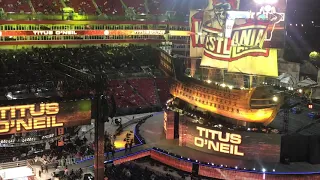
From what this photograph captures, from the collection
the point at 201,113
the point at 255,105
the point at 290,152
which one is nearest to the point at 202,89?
the point at 201,113

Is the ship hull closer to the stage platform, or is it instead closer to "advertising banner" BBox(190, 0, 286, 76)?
"advertising banner" BBox(190, 0, 286, 76)

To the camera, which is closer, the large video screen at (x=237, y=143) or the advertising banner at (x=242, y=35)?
the large video screen at (x=237, y=143)

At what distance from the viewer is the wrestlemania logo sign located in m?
31.2

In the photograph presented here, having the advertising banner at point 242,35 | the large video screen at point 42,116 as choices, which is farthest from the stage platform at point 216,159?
the large video screen at point 42,116

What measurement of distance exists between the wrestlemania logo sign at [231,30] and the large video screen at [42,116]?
57.1 ft

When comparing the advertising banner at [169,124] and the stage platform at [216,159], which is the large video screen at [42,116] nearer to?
the stage platform at [216,159]

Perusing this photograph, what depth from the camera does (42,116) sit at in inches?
688

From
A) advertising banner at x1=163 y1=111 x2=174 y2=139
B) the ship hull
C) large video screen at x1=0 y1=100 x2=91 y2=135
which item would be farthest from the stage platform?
large video screen at x1=0 y1=100 x2=91 y2=135

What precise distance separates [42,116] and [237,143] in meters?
18.1

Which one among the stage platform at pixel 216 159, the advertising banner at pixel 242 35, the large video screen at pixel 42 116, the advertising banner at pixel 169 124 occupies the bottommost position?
the stage platform at pixel 216 159

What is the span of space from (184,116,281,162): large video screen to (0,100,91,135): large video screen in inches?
623

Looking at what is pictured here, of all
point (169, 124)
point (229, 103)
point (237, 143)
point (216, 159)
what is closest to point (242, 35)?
point (229, 103)

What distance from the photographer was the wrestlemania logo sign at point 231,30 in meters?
31.2

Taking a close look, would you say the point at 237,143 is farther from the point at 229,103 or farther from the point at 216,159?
the point at 229,103
